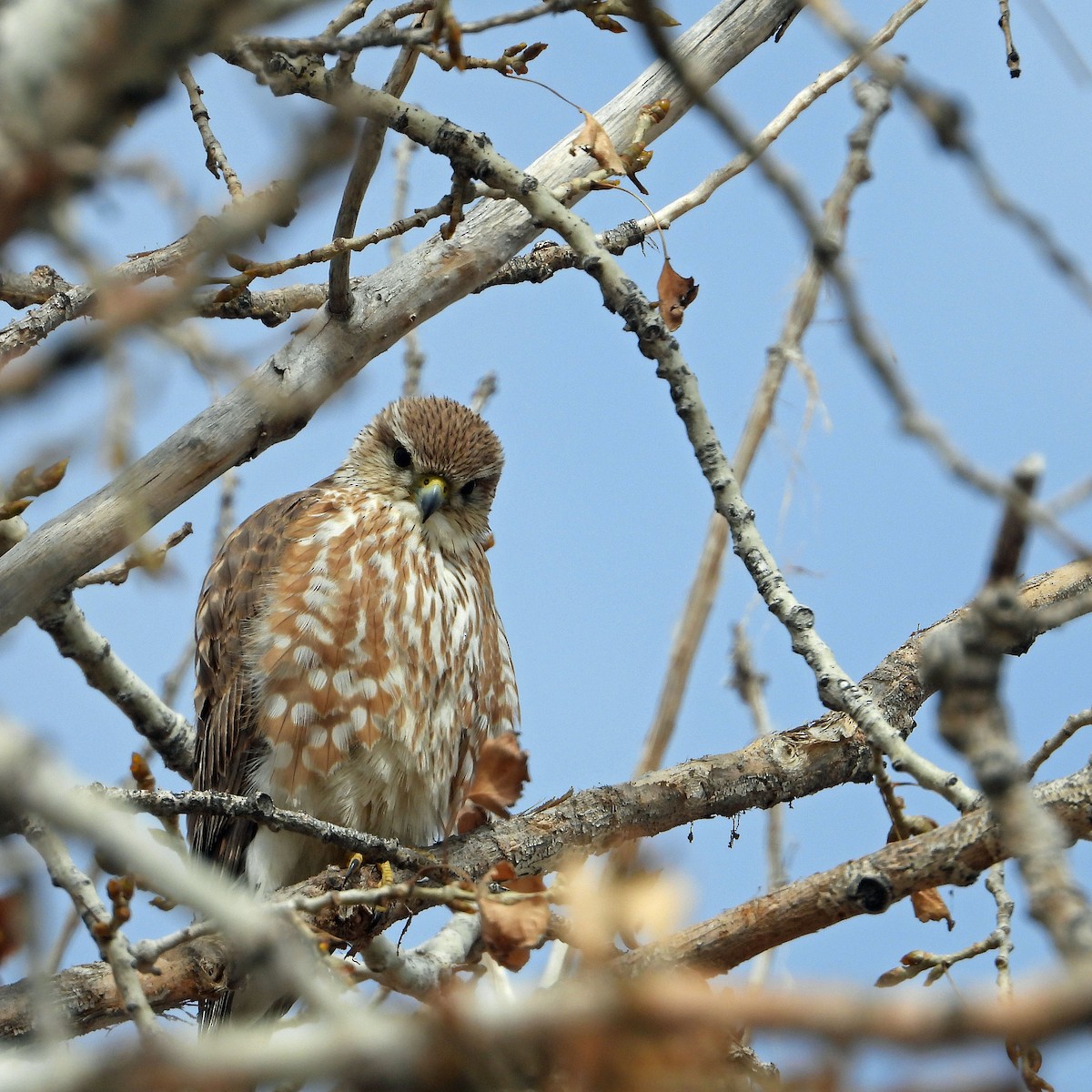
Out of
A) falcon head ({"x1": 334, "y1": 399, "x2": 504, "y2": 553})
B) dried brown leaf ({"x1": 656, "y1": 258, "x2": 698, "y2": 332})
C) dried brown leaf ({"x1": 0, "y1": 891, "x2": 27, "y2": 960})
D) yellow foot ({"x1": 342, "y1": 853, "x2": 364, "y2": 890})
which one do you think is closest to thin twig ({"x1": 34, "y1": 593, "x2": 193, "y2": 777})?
falcon head ({"x1": 334, "y1": 399, "x2": 504, "y2": 553})

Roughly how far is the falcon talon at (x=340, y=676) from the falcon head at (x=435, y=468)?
2 cm

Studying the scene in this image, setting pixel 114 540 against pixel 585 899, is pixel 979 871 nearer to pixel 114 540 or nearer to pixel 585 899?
pixel 585 899

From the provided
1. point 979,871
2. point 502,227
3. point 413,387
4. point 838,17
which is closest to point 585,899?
point 838,17

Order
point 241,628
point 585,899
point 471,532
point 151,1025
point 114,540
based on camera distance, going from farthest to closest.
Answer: point 471,532 < point 241,628 < point 114,540 < point 151,1025 < point 585,899

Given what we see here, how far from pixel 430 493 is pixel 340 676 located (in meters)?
0.83

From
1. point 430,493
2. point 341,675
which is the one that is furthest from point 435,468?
point 341,675

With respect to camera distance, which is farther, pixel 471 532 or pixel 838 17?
pixel 471 532

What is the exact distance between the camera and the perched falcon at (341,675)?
383 cm

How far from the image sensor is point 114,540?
9.81 ft

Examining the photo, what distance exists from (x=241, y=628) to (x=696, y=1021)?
3.33m

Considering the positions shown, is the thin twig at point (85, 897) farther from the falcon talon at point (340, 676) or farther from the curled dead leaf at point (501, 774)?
the falcon talon at point (340, 676)

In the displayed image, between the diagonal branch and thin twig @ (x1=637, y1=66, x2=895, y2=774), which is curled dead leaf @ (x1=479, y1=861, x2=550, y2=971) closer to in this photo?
the diagonal branch

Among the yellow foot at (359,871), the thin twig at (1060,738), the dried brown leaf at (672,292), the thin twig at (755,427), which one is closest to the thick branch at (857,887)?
the thin twig at (1060,738)

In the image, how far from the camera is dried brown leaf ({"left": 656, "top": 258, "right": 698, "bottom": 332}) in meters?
2.88
